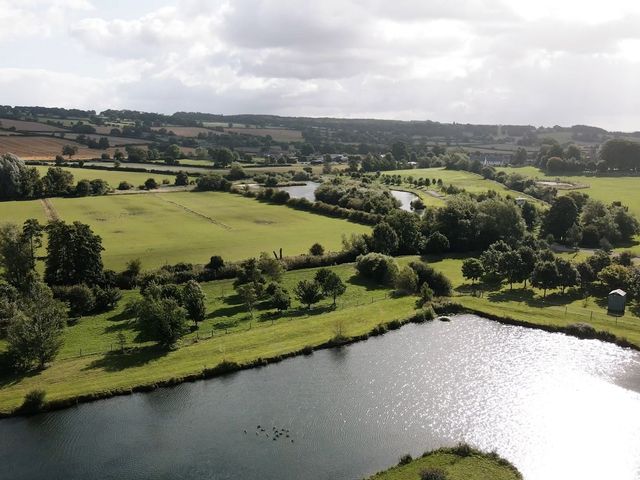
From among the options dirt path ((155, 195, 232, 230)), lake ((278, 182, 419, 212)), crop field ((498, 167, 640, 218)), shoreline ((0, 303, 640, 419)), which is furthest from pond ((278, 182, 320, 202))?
shoreline ((0, 303, 640, 419))

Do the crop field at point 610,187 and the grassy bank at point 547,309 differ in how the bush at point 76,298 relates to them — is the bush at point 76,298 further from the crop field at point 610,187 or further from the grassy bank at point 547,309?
the crop field at point 610,187

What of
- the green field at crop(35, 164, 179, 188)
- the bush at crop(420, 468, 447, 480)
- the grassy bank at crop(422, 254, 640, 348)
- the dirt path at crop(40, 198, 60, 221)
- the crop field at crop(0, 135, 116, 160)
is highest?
the crop field at crop(0, 135, 116, 160)

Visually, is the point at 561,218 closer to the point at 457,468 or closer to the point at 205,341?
the point at 205,341

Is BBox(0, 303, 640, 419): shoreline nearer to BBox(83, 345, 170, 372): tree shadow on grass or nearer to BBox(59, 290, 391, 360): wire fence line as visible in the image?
BBox(83, 345, 170, 372): tree shadow on grass

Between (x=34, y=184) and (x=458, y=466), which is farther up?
(x=34, y=184)

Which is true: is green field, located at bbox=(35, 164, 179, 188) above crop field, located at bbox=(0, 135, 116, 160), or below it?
below

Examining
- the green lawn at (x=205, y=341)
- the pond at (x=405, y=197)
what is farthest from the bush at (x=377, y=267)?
the pond at (x=405, y=197)

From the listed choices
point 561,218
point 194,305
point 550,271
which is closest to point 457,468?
point 194,305
